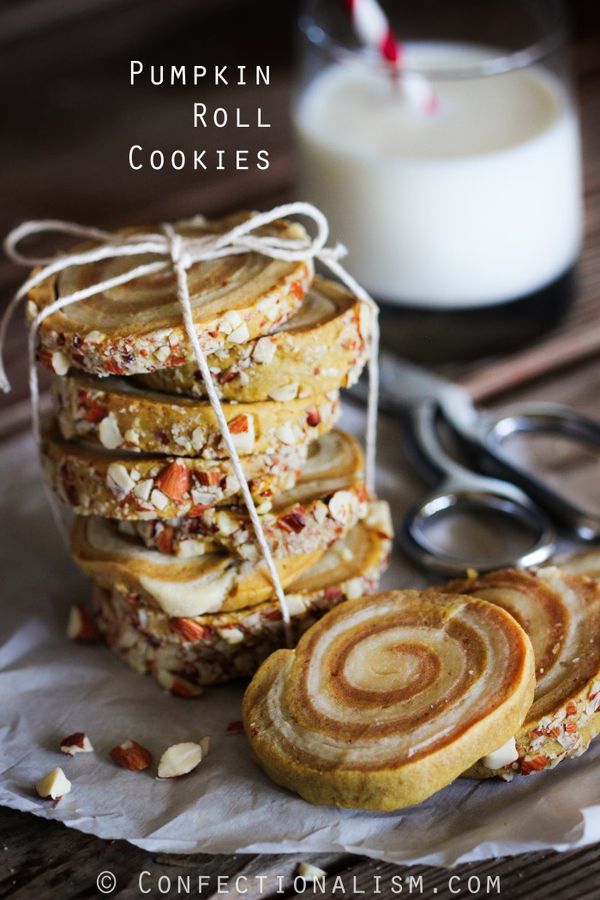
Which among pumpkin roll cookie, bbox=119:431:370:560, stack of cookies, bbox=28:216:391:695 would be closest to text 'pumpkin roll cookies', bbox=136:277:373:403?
stack of cookies, bbox=28:216:391:695

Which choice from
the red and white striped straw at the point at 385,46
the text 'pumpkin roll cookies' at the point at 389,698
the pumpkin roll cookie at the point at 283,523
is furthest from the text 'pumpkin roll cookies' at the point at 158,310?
the red and white striped straw at the point at 385,46

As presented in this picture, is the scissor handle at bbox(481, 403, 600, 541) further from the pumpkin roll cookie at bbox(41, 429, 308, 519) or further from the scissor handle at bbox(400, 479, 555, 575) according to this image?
the pumpkin roll cookie at bbox(41, 429, 308, 519)

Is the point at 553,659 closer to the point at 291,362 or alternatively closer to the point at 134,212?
the point at 291,362

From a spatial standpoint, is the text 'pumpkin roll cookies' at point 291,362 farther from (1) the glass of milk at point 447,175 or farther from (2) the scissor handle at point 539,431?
(1) the glass of milk at point 447,175

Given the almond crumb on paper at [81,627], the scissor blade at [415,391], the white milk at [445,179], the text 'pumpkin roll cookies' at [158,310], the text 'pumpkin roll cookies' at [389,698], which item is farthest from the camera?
the white milk at [445,179]

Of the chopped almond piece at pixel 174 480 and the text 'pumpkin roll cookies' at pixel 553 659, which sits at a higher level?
the chopped almond piece at pixel 174 480

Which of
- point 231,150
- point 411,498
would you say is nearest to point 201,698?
point 411,498

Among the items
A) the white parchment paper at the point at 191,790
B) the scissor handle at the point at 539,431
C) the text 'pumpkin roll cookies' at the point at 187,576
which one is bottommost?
the white parchment paper at the point at 191,790

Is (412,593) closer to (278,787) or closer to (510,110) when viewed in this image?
(278,787)
